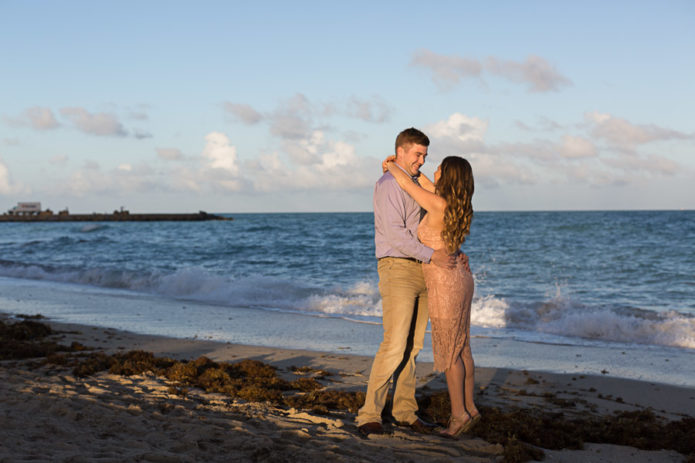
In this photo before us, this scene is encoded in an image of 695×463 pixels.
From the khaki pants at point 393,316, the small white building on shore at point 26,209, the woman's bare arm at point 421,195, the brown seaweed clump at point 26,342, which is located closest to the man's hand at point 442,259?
the khaki pants at point 393,316

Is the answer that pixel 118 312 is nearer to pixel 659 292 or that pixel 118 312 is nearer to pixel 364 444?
pixel 364 444

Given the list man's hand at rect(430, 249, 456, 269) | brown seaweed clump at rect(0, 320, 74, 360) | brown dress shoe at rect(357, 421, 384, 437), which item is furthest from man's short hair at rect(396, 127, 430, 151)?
brown seaweed clump at rect(0, 320, 74, 360)

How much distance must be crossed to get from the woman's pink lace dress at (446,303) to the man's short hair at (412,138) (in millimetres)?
586

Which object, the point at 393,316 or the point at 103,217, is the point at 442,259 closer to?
the point at 393,316

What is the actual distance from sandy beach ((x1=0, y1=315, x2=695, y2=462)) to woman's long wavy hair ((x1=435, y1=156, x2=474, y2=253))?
1.47 meters

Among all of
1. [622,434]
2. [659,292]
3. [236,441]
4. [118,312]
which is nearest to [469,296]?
[622,434]

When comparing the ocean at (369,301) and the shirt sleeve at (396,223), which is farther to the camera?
the ocean at (369,301)

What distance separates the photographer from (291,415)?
444 cm

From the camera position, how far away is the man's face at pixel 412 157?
4035 mm

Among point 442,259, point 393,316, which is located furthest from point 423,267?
point 393,316

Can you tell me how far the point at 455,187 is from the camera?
389 centimetres

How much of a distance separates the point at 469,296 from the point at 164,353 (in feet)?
14.9

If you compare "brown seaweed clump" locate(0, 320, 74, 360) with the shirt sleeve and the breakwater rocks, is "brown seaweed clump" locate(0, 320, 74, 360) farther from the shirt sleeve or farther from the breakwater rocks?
the breakwater rocks

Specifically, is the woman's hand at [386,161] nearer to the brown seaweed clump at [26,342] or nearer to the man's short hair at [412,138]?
the man's short hair at [412,138]
